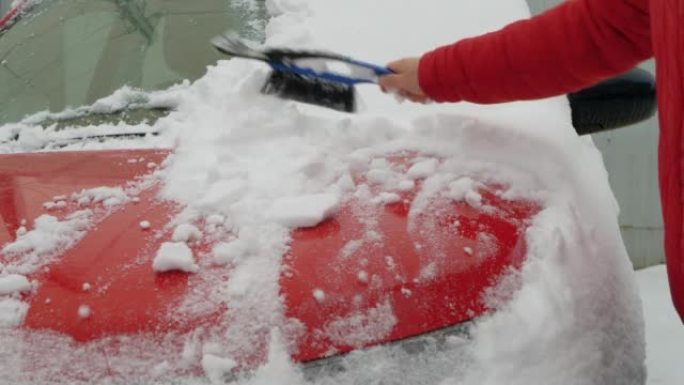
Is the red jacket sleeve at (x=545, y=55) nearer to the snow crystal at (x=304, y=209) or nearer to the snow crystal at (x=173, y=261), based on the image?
the snow crystal at (x=304, y=209)

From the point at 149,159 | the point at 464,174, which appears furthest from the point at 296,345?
the point at 149,159

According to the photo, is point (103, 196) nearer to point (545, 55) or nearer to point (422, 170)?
point (422, 170)

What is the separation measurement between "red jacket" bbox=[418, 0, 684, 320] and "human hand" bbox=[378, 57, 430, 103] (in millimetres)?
31

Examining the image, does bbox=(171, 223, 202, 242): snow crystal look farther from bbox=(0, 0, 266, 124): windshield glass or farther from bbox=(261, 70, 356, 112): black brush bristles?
bbox=(0, 0, 266, 124): windshield glass

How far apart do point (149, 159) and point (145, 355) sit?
596 mm

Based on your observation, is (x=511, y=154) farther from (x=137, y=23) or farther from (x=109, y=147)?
(x=137, y=23)

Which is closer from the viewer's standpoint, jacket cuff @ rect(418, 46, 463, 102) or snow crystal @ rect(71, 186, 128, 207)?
snow crystal @ rect(71, 186, 128, 207)

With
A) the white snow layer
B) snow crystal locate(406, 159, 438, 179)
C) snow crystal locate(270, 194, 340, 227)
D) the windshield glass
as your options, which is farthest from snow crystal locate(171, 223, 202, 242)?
the windshield glass

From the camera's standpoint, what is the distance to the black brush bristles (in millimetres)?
1740

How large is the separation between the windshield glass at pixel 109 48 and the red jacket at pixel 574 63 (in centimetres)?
74

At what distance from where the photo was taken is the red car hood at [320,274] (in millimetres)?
1098

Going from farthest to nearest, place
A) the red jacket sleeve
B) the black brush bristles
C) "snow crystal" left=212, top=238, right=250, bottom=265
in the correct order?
1. the black brush bristles
2. the red jacket sleeve
3. "snow crystal" left=212, top=238, right=250, bottom=265

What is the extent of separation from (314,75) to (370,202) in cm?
55

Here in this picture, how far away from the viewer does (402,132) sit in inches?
63.9
